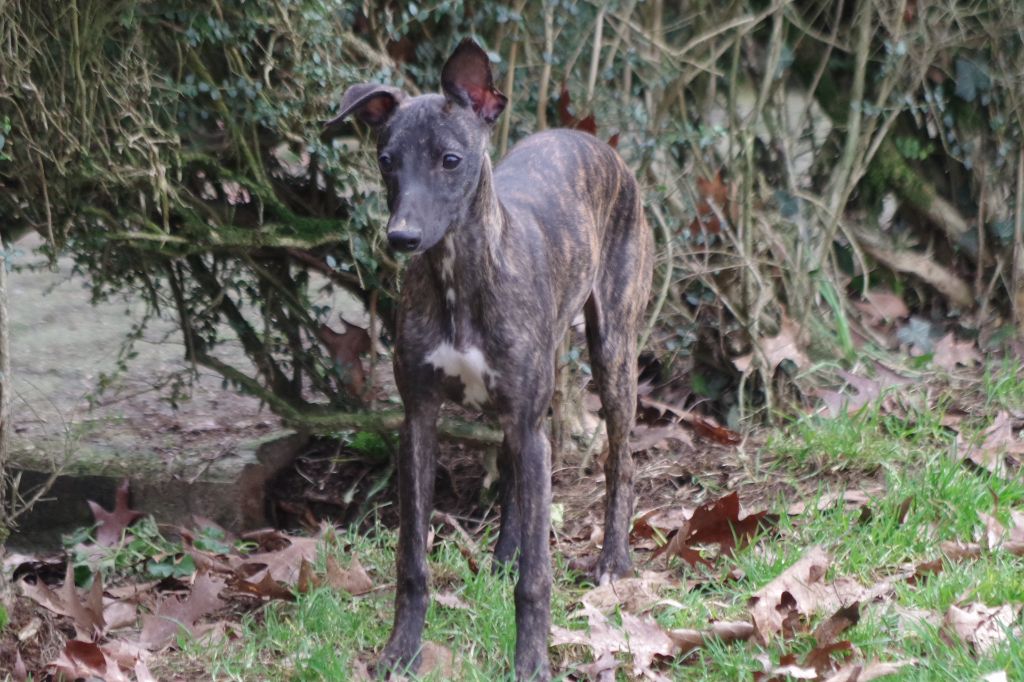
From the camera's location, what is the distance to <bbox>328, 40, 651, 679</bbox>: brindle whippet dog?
12.5ft

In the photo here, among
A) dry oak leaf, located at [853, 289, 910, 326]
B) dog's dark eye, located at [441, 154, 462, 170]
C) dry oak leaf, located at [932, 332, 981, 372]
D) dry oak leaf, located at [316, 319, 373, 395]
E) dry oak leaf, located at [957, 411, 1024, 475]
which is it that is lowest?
dry oak leaf, located at [957, 411, 1024, 475]

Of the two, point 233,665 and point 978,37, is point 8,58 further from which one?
point 978,37

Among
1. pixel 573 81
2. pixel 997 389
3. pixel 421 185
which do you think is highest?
pixel 573 81

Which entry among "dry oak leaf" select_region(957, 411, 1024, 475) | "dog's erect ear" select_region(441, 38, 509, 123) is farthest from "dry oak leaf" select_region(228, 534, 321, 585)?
"dry oak leaf" select_region(957, 411, 1024, 475)

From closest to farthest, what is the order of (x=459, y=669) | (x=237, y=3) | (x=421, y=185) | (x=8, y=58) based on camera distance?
(x=421, y=185)
(x=459, y=669)
(x=8, y=58)
(x=237, y=3)

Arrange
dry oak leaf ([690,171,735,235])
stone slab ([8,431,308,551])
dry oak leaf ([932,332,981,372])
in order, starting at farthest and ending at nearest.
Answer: dry oak leaf ([932,332,981,372]) → dry oak leaf ([690,171,735,235]) → stone slab ([8,431,308,551])

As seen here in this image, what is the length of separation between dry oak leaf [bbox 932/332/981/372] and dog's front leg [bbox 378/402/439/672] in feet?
10.4

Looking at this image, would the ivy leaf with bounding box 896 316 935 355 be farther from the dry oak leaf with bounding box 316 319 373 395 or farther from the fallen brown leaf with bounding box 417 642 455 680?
the fallen brown leaf with bounding box 417 642 455 680

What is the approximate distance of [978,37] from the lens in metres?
6.58

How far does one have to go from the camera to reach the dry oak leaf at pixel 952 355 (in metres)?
6.43

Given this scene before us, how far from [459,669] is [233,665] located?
0.70 m

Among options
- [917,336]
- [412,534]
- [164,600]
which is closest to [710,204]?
[917,336]

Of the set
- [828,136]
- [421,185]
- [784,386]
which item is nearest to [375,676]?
[421,185]

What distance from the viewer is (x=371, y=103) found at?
3979mm
